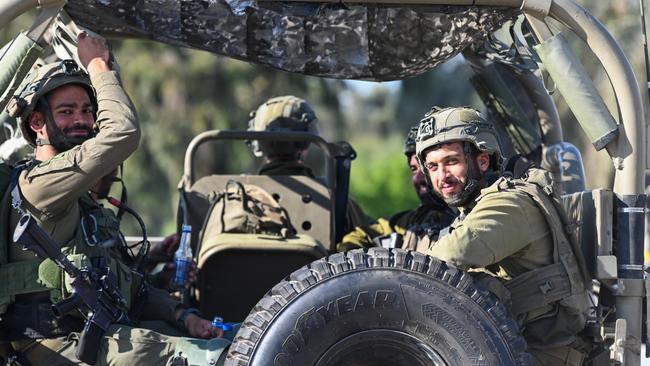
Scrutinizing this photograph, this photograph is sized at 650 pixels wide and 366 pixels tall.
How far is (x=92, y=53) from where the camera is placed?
4.29m

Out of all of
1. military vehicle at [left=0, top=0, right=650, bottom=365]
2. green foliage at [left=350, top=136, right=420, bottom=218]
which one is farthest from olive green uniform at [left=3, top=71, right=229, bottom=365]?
green foliage at [left=350, top=136, right=420, bottom=218]

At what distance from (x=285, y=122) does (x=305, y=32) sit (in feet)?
5.81

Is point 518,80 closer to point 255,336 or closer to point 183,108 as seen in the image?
point 255,336

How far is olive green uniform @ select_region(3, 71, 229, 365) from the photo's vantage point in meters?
4.08

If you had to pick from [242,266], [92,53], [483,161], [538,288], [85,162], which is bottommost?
[538,288]

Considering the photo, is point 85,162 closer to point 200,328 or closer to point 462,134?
point 200,328

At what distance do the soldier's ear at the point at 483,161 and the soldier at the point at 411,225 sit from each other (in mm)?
1150

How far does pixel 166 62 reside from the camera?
20.9 meters

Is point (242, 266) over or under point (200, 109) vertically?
under

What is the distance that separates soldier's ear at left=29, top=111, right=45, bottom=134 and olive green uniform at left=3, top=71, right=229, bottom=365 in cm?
27

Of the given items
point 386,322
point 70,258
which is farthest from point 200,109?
point 386,322

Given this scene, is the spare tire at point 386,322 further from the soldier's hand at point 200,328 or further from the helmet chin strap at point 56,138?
the helmet chin strap at point 56,138

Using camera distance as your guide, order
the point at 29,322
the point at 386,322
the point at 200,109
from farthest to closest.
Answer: the point at 200,109
the point at 29,322
the point at 386,322

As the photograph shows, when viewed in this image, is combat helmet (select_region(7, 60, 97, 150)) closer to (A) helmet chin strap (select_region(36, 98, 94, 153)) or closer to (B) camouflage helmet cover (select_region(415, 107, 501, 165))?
(A) helmet chin strap (select_region(36, 98, 94, 153))
